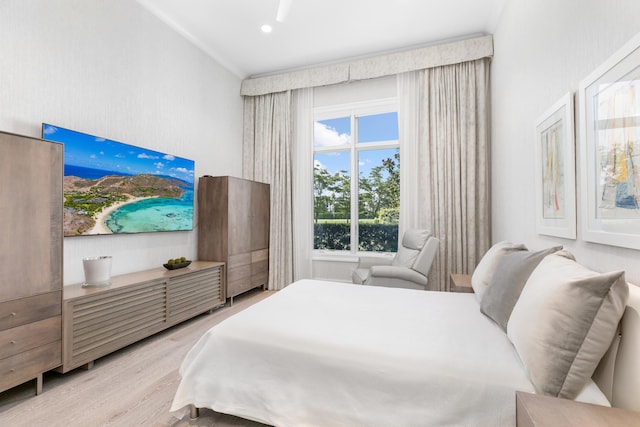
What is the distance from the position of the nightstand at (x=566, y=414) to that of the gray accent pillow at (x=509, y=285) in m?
0.57

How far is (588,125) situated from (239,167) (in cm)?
411

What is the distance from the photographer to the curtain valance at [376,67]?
3.60 metres

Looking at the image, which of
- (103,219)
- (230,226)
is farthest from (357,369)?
(230,226)

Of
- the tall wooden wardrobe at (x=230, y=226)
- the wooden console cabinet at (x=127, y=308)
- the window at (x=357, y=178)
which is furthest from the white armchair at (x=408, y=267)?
the wooden console cabinet at (x=127, y=308)

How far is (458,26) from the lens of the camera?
3506 millimetres

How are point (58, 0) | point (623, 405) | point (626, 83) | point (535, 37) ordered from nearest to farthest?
point (623, 405) → point (626, 83) → point (535, 37) → point (58, 0)

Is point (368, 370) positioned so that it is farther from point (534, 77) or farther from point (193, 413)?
point (534, 77)

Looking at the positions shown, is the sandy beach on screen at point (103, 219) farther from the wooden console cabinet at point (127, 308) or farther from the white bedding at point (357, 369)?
the white bedding at point (357, 369)

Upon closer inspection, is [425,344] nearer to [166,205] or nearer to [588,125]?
[588,125]

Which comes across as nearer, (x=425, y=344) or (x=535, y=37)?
(x=425, y=344)

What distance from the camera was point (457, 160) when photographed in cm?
372

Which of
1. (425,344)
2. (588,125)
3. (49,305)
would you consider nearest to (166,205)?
(49,305)

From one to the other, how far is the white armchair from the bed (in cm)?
124

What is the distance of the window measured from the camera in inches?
170
